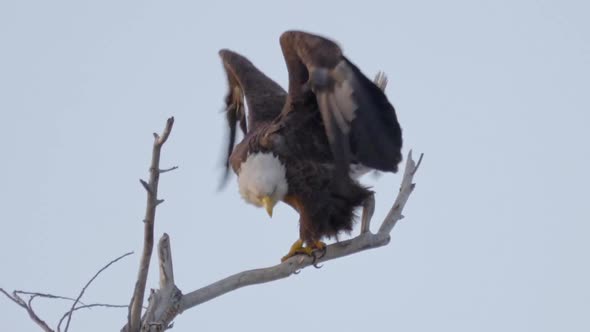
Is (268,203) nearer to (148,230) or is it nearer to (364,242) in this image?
(364,242)

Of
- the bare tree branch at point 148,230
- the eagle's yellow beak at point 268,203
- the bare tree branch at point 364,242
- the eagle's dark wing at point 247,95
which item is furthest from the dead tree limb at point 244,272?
the eagle's dark wing at point 247,95

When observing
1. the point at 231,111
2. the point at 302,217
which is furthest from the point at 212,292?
the point at 231,111

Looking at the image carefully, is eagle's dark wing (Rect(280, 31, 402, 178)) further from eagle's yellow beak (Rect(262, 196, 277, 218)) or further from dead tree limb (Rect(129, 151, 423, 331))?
eagle's yellow beak (Rect(262, 196, 277, 218))

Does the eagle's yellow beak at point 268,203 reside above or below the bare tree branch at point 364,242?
above

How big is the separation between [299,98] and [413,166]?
0.74m

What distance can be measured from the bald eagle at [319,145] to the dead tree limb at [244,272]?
0.49 ft

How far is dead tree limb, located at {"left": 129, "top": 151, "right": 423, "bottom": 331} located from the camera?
432cm

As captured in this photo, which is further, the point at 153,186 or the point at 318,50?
the point at 318,50

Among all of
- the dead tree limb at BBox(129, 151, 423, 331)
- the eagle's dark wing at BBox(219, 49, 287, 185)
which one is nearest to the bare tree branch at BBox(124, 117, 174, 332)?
the dead tree limb at BBox(129, 151, 423, 331)

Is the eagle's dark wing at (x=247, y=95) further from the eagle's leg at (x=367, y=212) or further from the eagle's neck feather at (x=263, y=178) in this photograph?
the eagle's leg at (x=367, y=212)

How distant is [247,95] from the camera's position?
6617 mm

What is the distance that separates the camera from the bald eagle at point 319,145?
5449 millimetres

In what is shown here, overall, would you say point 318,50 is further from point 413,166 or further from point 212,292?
point 212,292

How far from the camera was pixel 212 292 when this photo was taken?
4.59 meters
